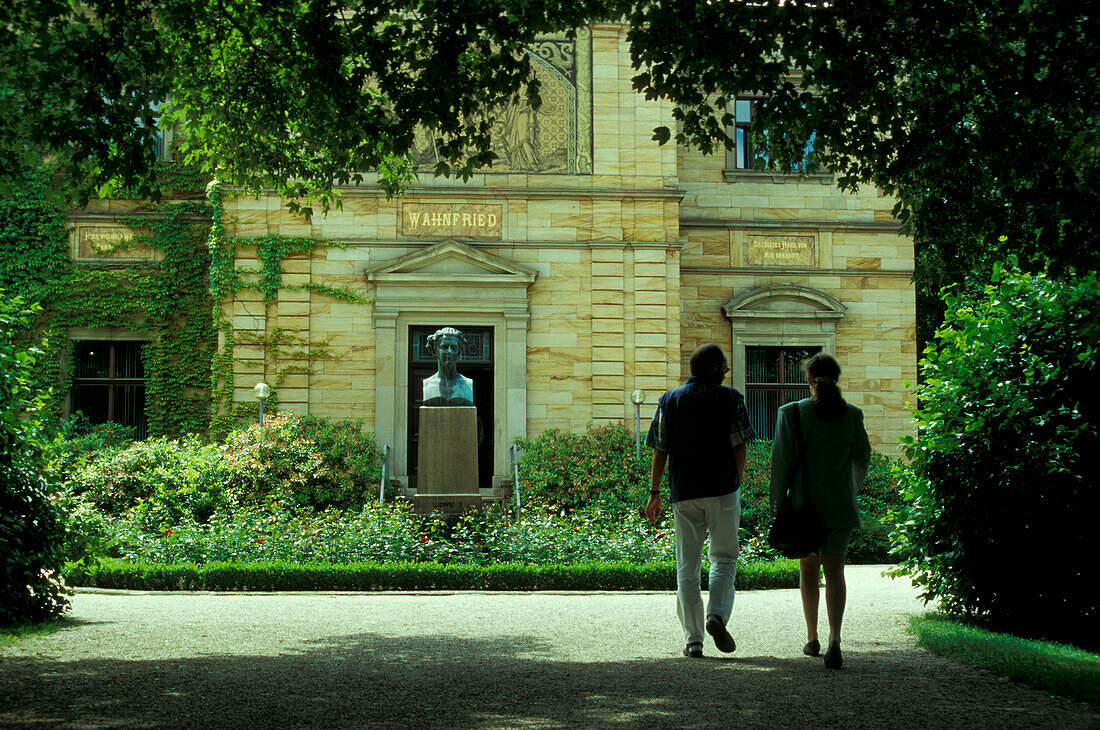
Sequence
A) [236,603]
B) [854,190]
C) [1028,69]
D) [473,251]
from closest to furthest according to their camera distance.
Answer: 1. [1028,69]
2. [854,190]
3. [236,603]
4. [473,251]

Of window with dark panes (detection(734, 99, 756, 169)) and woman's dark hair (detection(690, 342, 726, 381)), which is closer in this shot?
woman's dark hair (detection(690, 342, 726, 381))

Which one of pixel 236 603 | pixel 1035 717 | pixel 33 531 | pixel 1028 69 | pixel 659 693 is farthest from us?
pixel 236 603

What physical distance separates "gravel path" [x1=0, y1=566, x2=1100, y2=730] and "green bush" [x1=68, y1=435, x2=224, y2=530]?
5409 millimetres

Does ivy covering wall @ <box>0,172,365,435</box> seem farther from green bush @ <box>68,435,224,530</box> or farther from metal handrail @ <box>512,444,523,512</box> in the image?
metal handrail @ <box>512,444,523,512</box>

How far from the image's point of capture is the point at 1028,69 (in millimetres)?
6266

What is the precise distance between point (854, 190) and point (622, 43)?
1284 cm

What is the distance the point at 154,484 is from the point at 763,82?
11199mm

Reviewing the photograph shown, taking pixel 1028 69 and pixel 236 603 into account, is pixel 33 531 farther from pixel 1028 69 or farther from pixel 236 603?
pixel 1028 69

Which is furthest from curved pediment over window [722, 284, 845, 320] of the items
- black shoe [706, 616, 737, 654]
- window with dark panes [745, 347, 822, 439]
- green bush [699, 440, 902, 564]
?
black shoe [706, 616, 737, 654]

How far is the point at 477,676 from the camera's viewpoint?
5.27 m

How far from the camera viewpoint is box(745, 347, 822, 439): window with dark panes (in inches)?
808

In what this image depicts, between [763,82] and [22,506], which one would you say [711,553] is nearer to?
[763,82]

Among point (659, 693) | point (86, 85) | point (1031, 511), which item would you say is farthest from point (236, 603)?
point (1031, 511)

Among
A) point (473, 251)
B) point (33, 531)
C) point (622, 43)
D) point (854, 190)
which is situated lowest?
point (33, 531)
